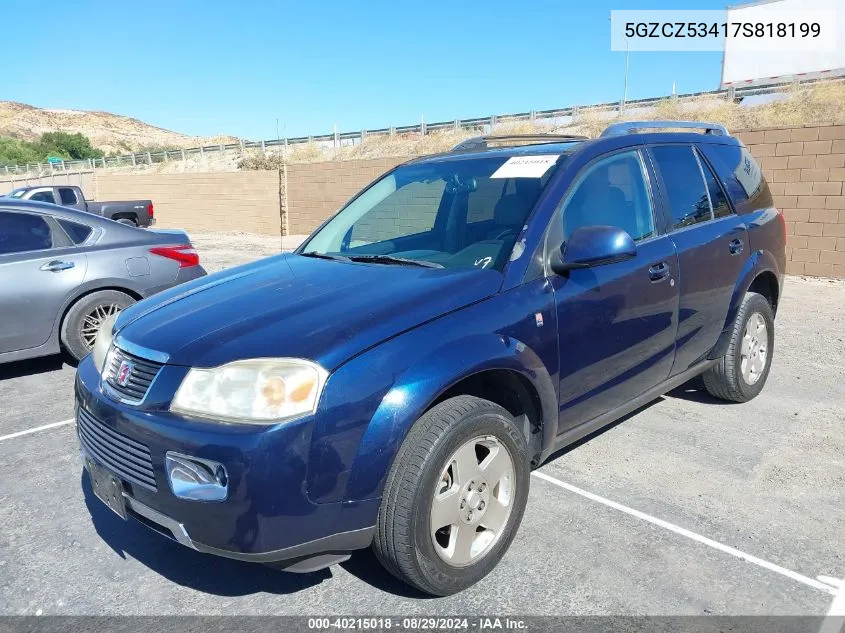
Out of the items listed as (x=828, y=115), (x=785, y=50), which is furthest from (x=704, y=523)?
(x=785, y=50)

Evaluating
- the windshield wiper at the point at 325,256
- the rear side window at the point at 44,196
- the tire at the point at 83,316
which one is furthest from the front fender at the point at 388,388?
the rear side window at the point at 44,196

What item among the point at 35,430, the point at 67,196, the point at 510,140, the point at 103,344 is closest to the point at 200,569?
the point at 103,344

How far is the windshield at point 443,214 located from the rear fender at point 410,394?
50cm

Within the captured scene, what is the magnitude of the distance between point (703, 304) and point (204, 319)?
2843mm

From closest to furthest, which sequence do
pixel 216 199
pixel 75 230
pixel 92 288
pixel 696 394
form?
pixel 696 394 → pixel 92 288 → pixel 75 230 → pixel 216 199

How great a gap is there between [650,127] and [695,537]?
8.02 feet

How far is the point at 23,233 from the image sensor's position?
18.8 ft

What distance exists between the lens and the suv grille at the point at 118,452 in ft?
7.99

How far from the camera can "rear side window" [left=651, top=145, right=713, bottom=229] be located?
153 inches

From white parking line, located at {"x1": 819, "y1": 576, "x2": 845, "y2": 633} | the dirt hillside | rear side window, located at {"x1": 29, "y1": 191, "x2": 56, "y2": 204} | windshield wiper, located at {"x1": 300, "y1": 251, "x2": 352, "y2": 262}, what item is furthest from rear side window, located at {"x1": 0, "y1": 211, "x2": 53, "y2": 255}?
the dirt hillside

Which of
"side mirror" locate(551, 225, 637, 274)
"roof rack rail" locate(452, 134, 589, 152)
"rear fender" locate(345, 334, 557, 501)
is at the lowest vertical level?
"rear fender" locate(345, 334, 557, 501)

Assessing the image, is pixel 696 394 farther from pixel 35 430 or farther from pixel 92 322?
pixel 92 322

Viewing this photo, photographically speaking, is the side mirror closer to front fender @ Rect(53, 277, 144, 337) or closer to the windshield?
the windshield

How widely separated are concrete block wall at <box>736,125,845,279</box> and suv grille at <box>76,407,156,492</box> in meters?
9.93
